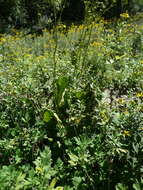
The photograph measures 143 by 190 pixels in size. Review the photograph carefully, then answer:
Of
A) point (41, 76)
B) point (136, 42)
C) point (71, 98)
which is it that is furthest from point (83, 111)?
point (136, 42)

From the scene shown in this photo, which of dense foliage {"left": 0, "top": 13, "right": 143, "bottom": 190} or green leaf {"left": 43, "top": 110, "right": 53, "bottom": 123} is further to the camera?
green leaf {"left": 43, "top": 110, "right": 53, "bottom": 123}

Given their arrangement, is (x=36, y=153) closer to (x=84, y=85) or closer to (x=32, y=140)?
(x=32, y=140)

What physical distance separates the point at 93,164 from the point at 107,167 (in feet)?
0.49

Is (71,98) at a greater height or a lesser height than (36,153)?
greater

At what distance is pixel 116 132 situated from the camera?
2.21m

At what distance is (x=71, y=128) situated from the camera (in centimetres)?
284

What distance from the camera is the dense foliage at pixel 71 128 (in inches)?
86.1

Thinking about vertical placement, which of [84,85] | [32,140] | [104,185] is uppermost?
[84,85]

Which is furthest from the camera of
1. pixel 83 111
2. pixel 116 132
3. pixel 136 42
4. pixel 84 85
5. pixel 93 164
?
A: pixel 136 42

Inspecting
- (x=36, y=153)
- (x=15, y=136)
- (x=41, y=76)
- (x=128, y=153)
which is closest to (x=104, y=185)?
(x=128, y=153)

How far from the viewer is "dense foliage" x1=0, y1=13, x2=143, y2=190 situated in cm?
219

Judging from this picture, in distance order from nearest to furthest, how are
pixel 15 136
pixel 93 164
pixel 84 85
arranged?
pixel 93 164 < pixel 15 136 < pixel 84 85

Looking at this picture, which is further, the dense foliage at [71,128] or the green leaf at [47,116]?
the green leaf at [47,116]

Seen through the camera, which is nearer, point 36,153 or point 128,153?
point 128,153
